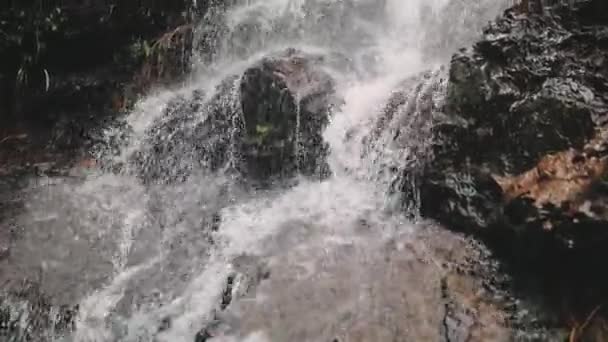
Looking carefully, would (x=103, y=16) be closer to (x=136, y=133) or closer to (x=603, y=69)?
(x=136, y=133)

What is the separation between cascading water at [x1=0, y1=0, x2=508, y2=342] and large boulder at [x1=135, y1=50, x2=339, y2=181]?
0.09 feet

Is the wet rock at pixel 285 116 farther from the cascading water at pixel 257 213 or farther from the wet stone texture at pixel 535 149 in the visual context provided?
the wet stone texture at pixel 535 149

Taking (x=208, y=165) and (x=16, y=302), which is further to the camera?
(x=208, y=165)

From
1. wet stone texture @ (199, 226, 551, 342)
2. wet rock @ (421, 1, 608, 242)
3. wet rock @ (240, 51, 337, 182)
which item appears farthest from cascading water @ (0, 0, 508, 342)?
wet rock @ (421, 1, 608, 242)

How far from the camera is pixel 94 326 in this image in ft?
13.9

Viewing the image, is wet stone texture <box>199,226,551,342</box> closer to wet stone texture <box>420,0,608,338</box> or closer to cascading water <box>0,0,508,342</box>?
cascading water <box>0,0,508,342</box>

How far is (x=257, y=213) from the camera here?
5238mm

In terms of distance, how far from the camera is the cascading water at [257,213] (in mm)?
3996

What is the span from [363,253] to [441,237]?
61 centimetres

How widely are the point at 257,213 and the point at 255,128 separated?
3.24 feet

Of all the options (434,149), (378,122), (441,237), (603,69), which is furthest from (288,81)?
(603,69)

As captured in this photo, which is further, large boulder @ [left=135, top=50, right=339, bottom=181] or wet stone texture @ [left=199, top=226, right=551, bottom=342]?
large boulder @ [left=135, top=50, right=339, bottom=181]

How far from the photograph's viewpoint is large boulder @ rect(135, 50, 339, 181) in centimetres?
562

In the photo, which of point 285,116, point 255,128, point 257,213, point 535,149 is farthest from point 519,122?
point 255,128
